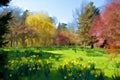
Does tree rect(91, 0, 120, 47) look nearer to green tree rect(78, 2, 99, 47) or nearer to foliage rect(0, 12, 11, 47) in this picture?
foliage rect(0, 12, 11, 47)

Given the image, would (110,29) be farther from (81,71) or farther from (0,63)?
(0,63)

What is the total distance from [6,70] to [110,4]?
27.2 ft

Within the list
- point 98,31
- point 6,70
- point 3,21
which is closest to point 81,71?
point 6,70

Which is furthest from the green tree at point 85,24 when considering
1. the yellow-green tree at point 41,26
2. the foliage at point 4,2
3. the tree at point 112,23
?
the foliage at point 4,2

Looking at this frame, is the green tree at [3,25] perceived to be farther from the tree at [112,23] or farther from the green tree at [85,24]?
the green tree at [85,24]

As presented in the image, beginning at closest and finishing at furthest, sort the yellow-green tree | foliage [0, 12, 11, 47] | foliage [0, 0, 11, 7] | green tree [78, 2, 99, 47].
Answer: foliage [0, 12, 11, 47], foliage [0, 0, 11, 7], green tree [78, 2, 99, 47], the yellow-green tree

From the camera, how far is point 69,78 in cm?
847

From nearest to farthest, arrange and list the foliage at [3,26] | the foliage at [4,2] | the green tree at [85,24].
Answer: the foliage at [3,26]
the foliage at [4,2]
the green tree at [85,24]

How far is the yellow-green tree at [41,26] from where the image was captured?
46094mm

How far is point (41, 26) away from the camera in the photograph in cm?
4634

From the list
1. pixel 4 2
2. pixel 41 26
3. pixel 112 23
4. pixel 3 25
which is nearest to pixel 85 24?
pixel 41 26

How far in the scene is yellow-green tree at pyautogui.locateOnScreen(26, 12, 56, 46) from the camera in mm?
46094

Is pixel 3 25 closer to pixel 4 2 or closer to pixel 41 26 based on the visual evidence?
pixel 4 2

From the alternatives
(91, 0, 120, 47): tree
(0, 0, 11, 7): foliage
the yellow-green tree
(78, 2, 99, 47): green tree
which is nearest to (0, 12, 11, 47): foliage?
(0, 0, 11, 7): foliage
